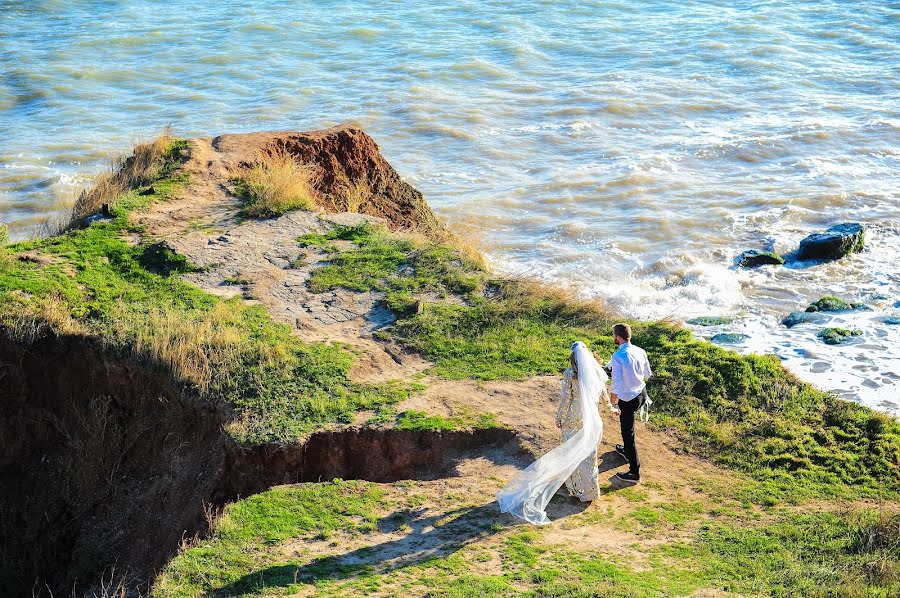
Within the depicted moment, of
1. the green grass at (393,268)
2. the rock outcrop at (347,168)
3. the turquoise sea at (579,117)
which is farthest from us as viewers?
the turquoise sea at (579,117)

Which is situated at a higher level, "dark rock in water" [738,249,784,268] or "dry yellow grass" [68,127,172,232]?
"dry yellow grass" [68,127,172,232]

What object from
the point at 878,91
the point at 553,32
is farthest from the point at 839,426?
the point at 553,32

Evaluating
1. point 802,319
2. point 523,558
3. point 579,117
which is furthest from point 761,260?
point 523,558

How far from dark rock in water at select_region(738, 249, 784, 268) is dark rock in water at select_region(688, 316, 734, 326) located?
3270 millimetres

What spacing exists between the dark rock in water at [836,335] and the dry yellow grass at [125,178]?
12.5 metres

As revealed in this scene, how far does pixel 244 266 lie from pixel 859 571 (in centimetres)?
983

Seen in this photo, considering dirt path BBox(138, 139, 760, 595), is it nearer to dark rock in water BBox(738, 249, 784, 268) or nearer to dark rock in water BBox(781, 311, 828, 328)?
dark rock in water BBox(781, 311, 828, 328)

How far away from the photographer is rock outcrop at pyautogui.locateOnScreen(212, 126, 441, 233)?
715 inches

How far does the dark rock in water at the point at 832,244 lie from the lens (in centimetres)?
2103

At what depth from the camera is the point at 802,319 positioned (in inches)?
710

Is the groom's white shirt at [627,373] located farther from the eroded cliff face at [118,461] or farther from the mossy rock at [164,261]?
the mossy rock at [164,261]

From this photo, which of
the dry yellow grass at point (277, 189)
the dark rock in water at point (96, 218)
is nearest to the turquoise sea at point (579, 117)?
the dry yellow grass at point (277, 189)

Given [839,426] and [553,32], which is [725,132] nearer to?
[553,32]

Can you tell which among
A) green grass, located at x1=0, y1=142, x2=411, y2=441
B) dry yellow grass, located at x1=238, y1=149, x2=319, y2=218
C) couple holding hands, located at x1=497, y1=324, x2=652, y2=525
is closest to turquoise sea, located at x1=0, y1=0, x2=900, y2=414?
dry yellow grass, located at x1=238, y1=149, x2=319, y2=218
